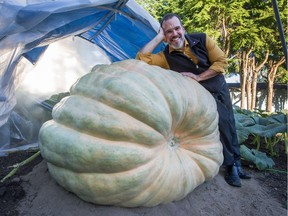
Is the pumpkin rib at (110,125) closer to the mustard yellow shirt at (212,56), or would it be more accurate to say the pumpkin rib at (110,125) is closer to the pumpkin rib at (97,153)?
the pumpkin rib at (97,153)

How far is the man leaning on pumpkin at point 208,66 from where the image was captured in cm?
259

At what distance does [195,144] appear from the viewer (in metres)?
2.12

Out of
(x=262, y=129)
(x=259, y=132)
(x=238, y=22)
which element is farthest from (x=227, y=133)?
(x=238, y=22)

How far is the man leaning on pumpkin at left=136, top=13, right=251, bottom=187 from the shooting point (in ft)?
8.50

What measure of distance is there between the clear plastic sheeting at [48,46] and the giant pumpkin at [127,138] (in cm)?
81

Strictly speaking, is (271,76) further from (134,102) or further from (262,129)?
(134,102)

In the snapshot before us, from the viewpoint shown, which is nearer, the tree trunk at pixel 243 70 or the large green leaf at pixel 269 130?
the large green leaf at pixel 269 130

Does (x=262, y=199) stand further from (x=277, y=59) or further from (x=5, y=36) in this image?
(x=277, y=59)

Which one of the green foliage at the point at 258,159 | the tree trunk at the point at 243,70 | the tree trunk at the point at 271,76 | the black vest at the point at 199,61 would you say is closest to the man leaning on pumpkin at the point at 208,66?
the black vest at the point at 199,61

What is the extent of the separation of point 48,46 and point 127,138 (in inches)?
123

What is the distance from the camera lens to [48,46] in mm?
4406

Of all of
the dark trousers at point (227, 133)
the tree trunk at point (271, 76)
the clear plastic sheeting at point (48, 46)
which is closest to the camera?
the clear plastic sheeting at point (48, 46)

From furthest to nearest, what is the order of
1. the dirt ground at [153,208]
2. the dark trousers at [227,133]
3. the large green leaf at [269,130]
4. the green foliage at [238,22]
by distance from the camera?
1. the green foliage at [238,22]
2. the large green leaf at [269,130]
3. the dark trousers at [227,133]
4. the dirt ground at [153,208]

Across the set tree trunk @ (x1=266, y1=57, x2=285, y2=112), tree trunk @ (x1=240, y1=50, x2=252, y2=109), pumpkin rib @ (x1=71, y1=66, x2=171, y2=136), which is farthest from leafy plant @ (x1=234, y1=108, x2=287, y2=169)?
tree trunk @ (x1=266, y1=57, x2=285, y2=112)
